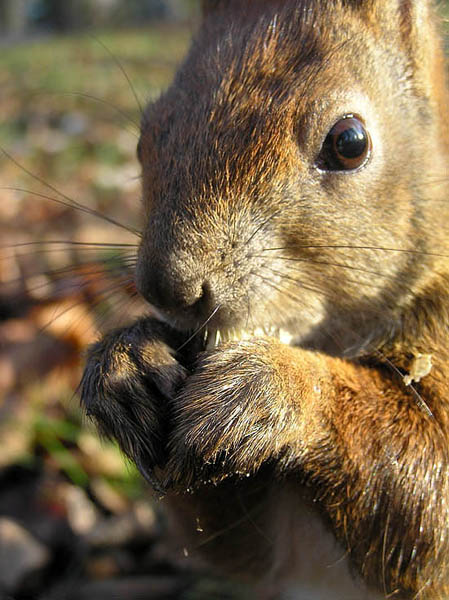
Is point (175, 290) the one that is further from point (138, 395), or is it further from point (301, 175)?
point (301, 175)

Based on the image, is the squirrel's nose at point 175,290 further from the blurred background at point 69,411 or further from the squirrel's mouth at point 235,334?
the blurred background at point 69,411

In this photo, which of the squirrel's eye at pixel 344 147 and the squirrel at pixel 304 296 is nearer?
the squirrel at pixel 304 296

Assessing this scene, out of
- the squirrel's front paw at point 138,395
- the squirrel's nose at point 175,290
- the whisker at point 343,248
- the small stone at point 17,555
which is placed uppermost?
the whisker at point 343,248

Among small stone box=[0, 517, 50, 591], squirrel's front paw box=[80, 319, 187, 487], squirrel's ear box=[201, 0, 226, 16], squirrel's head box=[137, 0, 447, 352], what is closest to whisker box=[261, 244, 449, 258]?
squirrel's head box=[137, 0, 447, 352]

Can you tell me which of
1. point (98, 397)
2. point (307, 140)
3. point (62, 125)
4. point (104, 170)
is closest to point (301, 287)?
point (307, 140)

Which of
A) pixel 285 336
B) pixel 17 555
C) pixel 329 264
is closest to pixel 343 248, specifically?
pixel 329 264

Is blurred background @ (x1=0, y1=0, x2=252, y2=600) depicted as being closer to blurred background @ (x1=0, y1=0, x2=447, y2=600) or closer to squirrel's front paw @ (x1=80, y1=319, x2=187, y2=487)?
blurred background @ (x1=0, y1=0, x2=447, y2=600)

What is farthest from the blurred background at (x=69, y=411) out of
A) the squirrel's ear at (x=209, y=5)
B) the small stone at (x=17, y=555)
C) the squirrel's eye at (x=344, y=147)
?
the squirrel's eye at (x=344, y=147)
